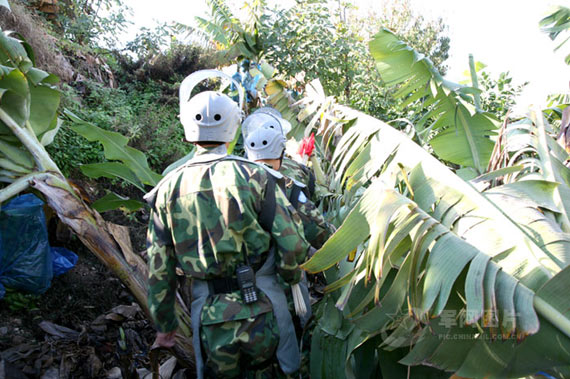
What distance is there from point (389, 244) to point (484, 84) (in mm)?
5428

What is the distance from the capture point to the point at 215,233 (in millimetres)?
2086

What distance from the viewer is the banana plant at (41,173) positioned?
293cm

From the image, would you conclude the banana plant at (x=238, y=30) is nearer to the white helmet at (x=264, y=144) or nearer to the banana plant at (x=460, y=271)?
the white helmet at (x=264, y=144)

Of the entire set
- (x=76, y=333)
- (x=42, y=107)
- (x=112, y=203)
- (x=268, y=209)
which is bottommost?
(x=76, y=333)

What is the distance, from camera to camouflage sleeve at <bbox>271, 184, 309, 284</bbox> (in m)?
2.16

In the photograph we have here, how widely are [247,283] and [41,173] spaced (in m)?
2.01

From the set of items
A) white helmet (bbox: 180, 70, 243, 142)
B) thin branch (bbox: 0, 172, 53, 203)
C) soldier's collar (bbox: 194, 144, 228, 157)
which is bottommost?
thin branch (bbox: 0, 172, 53, 203)

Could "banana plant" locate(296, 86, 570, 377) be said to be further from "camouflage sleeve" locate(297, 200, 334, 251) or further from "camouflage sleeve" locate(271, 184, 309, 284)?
"camouflage sleeve" locate(297, 200, 334, 251)

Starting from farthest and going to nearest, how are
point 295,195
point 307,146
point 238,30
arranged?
point 238,30 → point 307,146 → point 295,195

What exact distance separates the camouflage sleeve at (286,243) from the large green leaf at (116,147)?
70.8 inches

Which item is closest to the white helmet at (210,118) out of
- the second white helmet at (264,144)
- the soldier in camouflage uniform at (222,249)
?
the soldier in camouflage uniform at (222,249)

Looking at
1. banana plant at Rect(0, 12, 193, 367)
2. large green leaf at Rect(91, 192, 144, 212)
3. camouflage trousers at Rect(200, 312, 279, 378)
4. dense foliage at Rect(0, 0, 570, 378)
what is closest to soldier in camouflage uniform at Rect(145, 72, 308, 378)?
camouflage trousers at Rect(200, 312, 279, 378)

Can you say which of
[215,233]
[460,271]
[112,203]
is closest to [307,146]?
[112,203]

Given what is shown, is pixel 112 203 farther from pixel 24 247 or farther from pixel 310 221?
pixel 310 221
